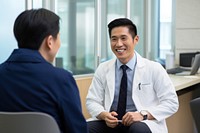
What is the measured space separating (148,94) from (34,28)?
112 centimetres

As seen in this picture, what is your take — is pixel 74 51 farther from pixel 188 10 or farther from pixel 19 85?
pixel 19 85

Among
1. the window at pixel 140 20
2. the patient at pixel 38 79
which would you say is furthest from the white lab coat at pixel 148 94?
the window at pixel 140 20

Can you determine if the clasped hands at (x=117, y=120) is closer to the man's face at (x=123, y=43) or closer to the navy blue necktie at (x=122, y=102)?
the navy blue necktie at (x=122, y=102)

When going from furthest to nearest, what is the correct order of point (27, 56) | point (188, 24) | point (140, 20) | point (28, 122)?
point (140, 20)
point (188, 24)
point (27, 56)
point (28, 122)

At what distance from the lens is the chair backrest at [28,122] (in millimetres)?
1199

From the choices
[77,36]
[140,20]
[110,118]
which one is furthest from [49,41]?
[140,20]

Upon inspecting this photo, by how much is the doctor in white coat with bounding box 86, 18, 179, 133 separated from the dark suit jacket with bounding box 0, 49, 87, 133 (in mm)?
800

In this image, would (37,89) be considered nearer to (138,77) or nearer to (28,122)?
(28,122)

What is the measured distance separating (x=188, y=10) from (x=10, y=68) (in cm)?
410

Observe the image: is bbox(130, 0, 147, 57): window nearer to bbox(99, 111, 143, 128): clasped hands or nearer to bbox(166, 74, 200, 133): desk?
bbox(166, 74, 200, 133): desk

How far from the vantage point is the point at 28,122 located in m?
1.21

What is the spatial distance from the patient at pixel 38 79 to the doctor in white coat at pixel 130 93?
797 millimetres

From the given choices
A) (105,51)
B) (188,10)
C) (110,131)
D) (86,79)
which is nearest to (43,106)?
(110,131)

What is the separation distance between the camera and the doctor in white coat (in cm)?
213
